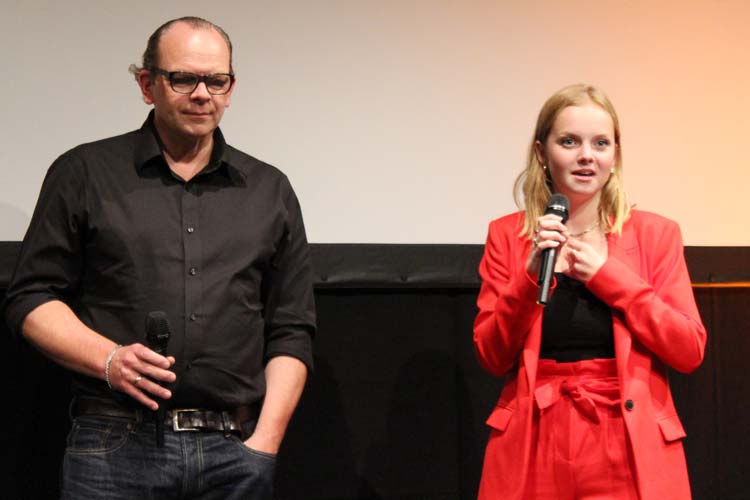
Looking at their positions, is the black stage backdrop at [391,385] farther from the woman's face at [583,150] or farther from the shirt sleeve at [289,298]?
the woman's face at [583,150]

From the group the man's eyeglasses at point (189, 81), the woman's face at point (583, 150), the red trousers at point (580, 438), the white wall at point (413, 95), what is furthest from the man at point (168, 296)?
the white wall at point (413, 95)

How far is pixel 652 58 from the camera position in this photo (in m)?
3.61

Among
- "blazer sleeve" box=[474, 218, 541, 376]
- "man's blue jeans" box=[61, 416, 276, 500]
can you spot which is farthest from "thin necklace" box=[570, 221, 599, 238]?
"man's blue jeans" box=[61, 416, 276, 500]

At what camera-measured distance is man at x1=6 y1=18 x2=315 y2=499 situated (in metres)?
2.06

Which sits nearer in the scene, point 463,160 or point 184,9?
point 184,9

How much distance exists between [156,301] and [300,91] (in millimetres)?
1326

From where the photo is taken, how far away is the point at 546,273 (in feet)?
6.74

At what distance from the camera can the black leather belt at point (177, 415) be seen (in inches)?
82.0

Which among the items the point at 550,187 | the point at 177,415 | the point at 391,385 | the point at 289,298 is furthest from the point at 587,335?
the point at 391,385

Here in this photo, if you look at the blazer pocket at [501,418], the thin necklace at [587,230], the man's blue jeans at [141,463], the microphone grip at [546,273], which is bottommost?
the man's blue jeans at [141,463]

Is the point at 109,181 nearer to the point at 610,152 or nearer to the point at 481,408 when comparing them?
the point at 610,152

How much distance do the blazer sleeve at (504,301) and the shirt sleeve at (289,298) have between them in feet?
1.44

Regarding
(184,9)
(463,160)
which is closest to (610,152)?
(463,160)

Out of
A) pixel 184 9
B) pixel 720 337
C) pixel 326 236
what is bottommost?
pixel 720 337
